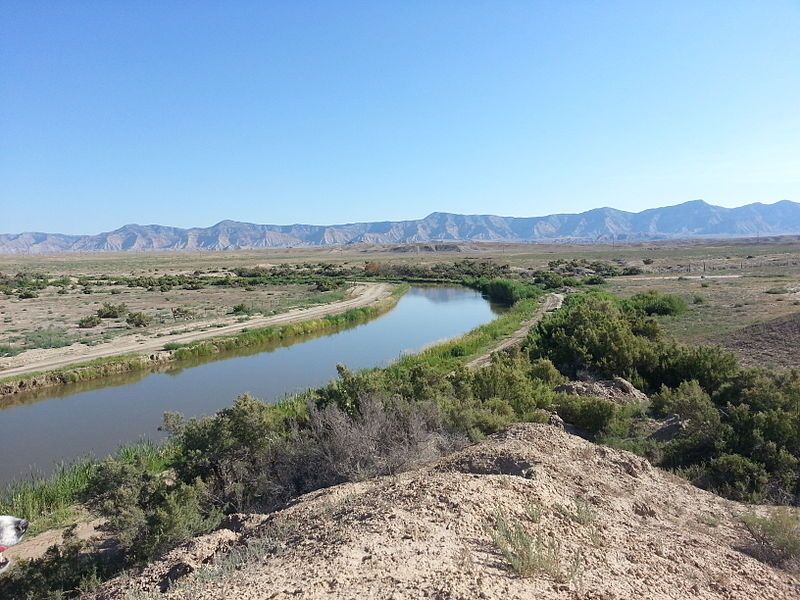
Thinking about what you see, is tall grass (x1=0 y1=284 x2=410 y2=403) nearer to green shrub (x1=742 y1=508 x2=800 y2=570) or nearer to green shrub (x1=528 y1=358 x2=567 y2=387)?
green shrub (x1=528 y1=358 x2=567 y2=387)

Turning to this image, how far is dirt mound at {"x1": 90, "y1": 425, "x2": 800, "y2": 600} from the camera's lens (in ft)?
16.1

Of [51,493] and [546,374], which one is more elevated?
[546,374]

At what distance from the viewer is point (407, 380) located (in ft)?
48.9

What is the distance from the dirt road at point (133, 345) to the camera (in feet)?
81.4

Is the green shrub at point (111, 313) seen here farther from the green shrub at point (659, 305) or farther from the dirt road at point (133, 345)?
the green shrub at point (659, 305)

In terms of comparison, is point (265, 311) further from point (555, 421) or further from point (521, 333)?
point (555, 421)

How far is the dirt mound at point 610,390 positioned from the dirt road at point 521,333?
5691 mm

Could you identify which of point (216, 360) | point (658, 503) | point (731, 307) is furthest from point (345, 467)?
point (731, 307)

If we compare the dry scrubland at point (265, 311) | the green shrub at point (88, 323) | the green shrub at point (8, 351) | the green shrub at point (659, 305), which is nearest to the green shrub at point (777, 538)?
the dry scrubland at point (265, 311)

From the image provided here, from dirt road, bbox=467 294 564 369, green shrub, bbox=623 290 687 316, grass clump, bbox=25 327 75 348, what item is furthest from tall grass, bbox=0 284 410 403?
green shrub, bbox=623 290 687 316

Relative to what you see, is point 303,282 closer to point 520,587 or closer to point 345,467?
point 345,467

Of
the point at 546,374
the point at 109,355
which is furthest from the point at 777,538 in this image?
the point at 109,355

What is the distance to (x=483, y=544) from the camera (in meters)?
5.64

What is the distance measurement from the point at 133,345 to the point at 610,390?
24.8m
